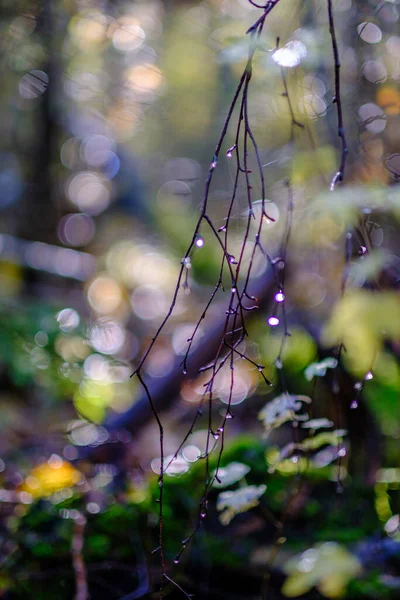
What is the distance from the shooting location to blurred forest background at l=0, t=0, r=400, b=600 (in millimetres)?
1994

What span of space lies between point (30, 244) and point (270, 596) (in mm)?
4021

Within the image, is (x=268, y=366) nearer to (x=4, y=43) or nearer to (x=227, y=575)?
(x=227, y=575)

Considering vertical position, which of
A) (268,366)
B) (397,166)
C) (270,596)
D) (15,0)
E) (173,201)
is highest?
(15,0)

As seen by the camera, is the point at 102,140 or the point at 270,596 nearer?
the point at 270,596

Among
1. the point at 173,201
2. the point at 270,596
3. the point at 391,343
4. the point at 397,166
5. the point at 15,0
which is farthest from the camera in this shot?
the point at 173,201

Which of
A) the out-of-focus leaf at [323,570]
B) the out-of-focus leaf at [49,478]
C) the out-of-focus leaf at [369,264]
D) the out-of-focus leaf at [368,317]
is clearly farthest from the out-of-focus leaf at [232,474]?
the out-of-focus leaf at [49,478]

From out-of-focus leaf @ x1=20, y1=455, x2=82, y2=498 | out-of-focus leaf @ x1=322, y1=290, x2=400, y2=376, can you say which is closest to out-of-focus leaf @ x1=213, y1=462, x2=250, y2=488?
out-of-focus leaf @ x1=322, y1=290, x2=400, y2=376

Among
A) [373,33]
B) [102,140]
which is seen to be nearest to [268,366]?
[373,33]

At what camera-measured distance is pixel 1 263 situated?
15.7 feet

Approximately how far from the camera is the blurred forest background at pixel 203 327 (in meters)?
1.99

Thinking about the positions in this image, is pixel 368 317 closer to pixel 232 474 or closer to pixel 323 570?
pixel 232 474

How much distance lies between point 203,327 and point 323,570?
217 centimetres

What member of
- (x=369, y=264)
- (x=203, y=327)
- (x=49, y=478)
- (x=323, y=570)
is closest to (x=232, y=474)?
(x=323, y=570)

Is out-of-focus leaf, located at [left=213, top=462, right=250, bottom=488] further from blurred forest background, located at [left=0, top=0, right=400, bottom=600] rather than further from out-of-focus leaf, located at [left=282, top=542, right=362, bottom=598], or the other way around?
out-of-focus leaf, located at [left=282, top=542, right=362, bottom=598]
